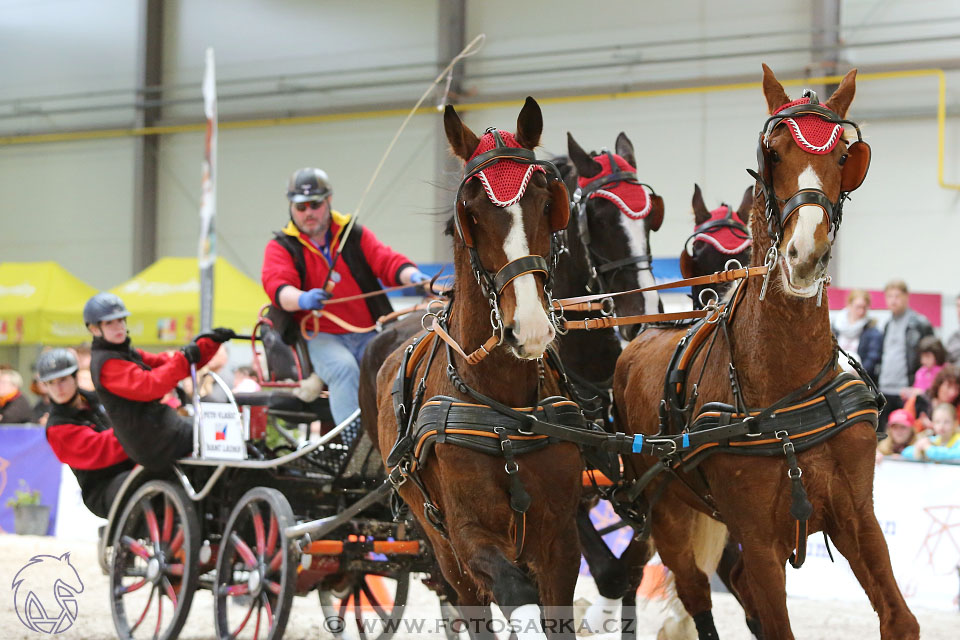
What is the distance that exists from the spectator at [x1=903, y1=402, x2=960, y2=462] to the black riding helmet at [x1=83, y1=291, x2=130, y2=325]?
507 cm

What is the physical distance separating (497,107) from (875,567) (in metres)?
12.2

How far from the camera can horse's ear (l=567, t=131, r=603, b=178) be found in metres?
4.82

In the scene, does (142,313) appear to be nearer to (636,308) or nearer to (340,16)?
(340,16)

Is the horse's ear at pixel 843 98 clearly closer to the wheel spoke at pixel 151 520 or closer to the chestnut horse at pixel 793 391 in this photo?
the chestnut horse at pixel 793 391

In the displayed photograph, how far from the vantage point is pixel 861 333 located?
937 cm

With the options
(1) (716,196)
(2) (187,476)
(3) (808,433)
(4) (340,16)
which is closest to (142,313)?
(4) (340,16)

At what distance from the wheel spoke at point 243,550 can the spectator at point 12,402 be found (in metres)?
6.27

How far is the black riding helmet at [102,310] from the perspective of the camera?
19.1 ft

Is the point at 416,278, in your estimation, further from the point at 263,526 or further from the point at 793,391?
the point at 793,391

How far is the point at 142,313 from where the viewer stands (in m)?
14.3

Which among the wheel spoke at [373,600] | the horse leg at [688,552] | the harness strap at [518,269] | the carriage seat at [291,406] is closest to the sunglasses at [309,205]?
the carriage seat at [291,406]

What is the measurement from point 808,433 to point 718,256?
1898mm

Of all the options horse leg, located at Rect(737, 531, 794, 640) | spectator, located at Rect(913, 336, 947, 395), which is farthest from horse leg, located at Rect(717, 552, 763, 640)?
spectator, located at Rect(913, 336, 947, 395)

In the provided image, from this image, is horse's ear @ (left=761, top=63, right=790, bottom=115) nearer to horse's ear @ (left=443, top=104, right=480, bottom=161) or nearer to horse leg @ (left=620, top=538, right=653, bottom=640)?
horse's ear @ (left=443, top=104, right=480, bottom=161)
